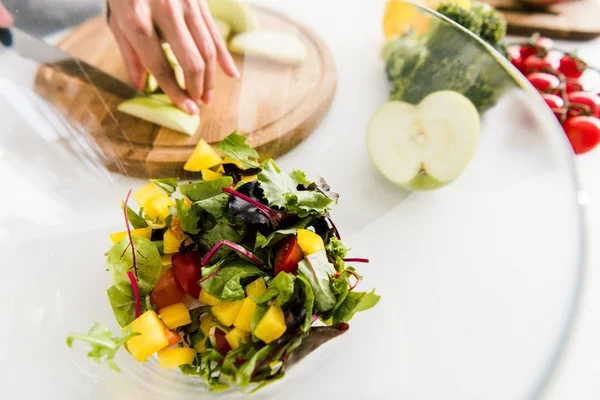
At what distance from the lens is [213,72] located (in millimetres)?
1309

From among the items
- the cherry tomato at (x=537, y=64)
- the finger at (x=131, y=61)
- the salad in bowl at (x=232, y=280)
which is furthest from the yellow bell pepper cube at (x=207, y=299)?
the cherry tomato at (x=537, y=64)

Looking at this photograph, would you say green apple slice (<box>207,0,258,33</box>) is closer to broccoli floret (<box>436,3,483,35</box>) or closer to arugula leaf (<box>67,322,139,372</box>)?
broccoli floret (<box>436,3,483,35</box>)

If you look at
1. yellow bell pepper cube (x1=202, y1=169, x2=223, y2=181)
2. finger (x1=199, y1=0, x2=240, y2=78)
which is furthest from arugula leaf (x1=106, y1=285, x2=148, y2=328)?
finger (x1=199, y1=0, x2=240, y2=78)

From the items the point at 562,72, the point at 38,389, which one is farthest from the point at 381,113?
the point at 38,389

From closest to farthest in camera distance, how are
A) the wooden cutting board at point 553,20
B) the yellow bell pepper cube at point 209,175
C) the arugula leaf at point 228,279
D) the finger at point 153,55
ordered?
the arugula leaf at point 228,279, the yellow bell pepper cube at point 209,175, the finger at point 153,55, the wooden cutting board at point 553,20

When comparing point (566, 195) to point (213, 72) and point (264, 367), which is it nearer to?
point (264, 367)

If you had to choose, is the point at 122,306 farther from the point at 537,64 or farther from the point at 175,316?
the point at 537,64

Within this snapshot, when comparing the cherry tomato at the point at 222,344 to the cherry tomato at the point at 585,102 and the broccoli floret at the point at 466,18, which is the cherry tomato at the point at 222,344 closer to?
the broccoli floret at the point at 466,18

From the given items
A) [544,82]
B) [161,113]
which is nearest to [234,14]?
[161,113]

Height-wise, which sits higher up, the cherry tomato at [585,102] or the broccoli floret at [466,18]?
the broccoli floret at [466,18]

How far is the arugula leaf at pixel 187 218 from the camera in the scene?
0.97 m

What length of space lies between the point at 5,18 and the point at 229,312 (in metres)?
1.10

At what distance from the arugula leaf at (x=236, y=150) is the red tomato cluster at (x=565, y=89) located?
3.23 feet

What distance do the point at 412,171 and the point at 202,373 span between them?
717 millimetres
